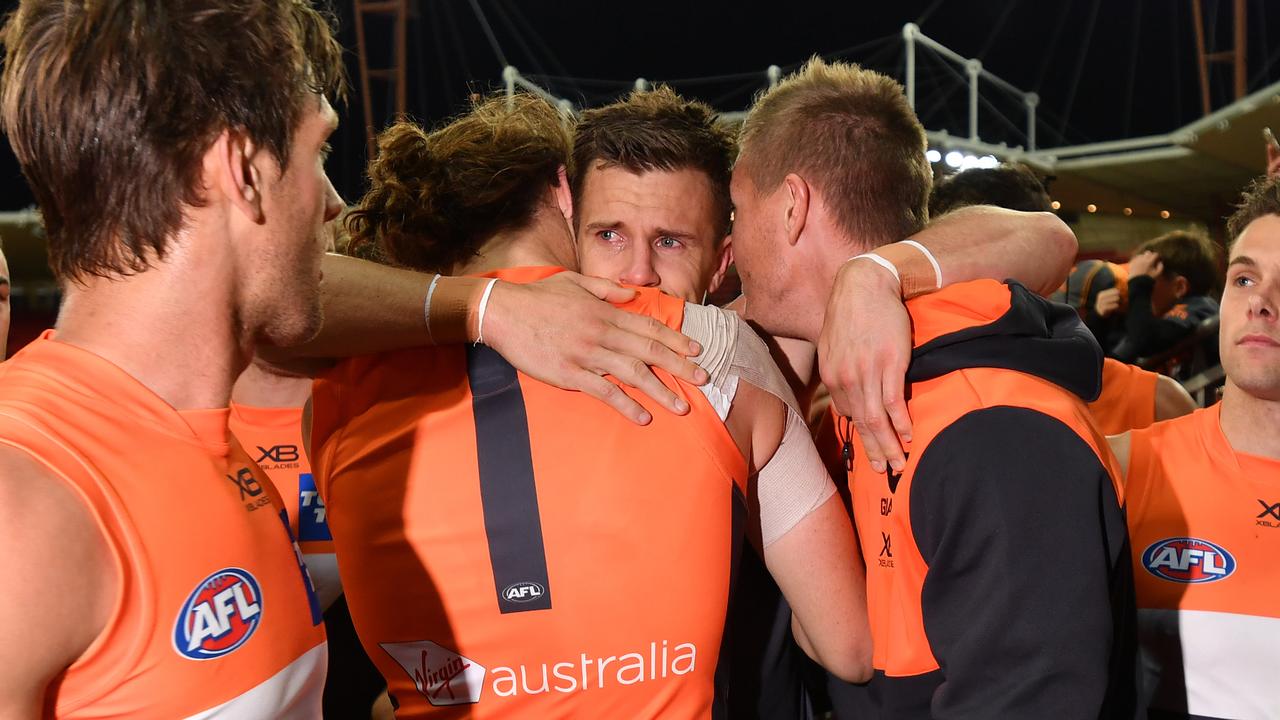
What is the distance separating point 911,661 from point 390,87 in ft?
97.5

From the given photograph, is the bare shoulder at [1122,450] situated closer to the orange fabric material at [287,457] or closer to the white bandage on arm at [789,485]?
the white bandage on arm at [789,485]

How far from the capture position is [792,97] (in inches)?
78.2

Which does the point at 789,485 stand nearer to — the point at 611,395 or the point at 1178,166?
the point at 611,395

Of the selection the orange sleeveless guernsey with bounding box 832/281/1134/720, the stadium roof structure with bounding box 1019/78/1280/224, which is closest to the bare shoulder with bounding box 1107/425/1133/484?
the orange sleeveless guernsey with bounding box 832/281/1134/720

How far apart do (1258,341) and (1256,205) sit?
0.42 metres

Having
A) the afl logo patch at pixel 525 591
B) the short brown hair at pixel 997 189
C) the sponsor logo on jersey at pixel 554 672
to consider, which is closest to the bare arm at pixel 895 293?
the sponsor logo on jersey at pixel 554 672

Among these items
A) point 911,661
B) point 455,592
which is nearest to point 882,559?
A: point 911,661

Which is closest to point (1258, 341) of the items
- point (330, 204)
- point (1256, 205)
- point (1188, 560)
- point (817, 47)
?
point (1256, 205)

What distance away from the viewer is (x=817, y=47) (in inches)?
1371

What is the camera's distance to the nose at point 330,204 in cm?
140

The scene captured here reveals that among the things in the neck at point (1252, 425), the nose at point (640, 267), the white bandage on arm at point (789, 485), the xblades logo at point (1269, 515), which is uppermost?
the nose at point (640, 267)

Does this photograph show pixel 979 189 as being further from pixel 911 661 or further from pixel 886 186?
pixel 911 661

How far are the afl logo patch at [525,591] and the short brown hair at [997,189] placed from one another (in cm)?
206

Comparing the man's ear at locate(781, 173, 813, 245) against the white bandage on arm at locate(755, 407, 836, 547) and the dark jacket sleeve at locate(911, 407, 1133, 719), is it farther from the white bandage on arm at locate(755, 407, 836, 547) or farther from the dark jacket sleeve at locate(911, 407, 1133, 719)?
the dark jacket sleeve at locate(911, 407, 1133, 719)
